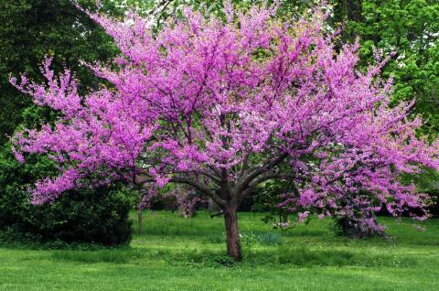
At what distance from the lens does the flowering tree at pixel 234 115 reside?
1504cm

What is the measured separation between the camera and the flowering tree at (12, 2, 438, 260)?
1504cm

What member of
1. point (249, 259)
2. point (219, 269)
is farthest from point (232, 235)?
point (219, 269)

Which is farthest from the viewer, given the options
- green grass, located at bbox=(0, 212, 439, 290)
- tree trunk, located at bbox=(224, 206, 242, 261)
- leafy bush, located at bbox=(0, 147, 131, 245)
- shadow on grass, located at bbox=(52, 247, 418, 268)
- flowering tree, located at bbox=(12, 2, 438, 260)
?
leafy bush, located at bbox=(0, 147, 131, 245)

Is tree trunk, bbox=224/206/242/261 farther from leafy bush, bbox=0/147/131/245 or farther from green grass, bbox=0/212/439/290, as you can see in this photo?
leafy bush, bbox=0/147/131/245

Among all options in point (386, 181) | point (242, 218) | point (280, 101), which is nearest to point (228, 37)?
point (280, 101)

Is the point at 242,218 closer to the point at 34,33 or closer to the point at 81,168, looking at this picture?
the point at 34,33

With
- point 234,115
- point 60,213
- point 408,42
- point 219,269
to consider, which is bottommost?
point 219,269

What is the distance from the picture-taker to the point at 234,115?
17.1 meters

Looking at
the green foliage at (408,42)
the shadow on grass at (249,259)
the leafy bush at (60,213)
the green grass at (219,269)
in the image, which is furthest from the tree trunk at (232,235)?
the green foliage at (408,42)

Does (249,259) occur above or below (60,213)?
below

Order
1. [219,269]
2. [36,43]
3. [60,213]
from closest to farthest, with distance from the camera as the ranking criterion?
[219,269], [60,213], [36,43]

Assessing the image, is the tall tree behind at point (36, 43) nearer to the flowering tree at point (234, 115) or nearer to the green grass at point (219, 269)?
the green grass at point (219, 269)

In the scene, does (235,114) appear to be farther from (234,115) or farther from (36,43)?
(36,43)

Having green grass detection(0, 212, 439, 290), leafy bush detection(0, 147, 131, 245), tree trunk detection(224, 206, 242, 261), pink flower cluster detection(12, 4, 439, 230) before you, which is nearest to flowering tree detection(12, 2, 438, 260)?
pink flower cluster detection(12, 4, 439, 230)
